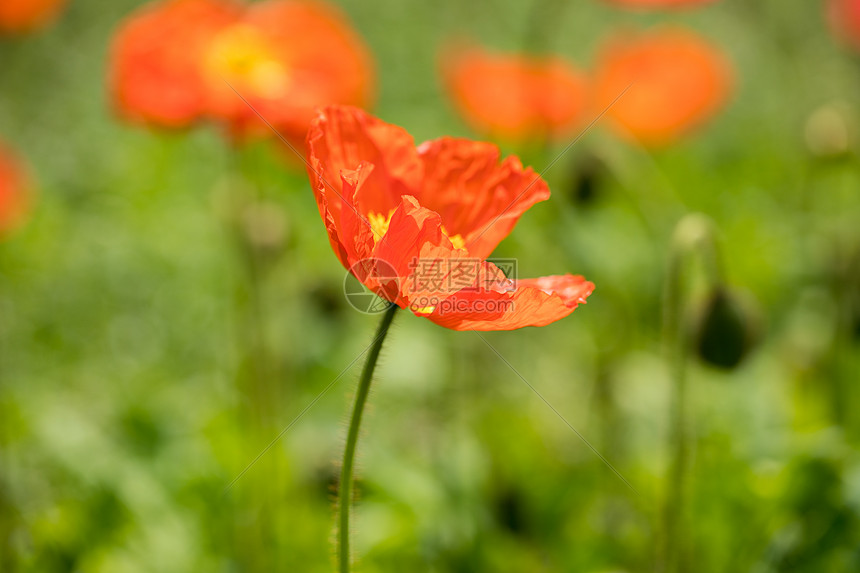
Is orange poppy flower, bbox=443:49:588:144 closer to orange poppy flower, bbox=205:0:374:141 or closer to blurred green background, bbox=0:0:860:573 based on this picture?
blurred green background, bbox=0:0:860:573

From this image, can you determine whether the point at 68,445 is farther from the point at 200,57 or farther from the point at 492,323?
the point at 492,323

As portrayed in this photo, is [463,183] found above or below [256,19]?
below

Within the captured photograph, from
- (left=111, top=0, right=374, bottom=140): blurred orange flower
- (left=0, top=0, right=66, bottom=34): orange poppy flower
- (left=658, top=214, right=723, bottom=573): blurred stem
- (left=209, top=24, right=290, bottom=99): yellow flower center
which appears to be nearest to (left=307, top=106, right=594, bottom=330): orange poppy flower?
(left=658, top=214, right=723, bottom=573): blurred stem

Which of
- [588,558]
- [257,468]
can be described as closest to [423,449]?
[257,468]

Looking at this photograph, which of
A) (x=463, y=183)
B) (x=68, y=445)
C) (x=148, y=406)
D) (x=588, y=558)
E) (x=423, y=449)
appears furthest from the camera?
(x=423, y=449)

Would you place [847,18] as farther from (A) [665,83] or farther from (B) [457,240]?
(B) [457,240]

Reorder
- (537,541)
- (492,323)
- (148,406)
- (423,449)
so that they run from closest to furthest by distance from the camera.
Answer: (492,323) < (537,541) < (148,406) < (423,449)

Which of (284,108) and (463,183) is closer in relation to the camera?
(463,183)
